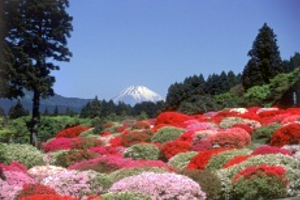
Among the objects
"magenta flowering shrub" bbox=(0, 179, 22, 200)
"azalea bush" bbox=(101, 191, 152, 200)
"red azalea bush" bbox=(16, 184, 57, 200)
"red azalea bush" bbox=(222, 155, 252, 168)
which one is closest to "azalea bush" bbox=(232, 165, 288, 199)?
"red azalea bush" bbox=(222, 155, 252, 168)

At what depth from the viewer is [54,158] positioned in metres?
17.0

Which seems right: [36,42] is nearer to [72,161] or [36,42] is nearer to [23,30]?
[23,30]

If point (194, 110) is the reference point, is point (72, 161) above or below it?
below

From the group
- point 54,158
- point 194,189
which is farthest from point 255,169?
point 54,158

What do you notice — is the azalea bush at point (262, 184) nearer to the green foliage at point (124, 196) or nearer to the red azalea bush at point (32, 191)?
the green foliage at point (124, 196)

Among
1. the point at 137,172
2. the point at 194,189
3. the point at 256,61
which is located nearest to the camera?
the point at 194,189

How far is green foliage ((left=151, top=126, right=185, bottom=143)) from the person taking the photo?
22078 millimetres

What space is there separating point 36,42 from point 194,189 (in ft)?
76.9

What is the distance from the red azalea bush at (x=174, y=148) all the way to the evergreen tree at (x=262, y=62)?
106ft

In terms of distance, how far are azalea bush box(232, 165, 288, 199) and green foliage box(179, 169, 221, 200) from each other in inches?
14.3

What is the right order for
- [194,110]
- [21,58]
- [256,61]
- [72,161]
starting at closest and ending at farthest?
1. [72,161]
2. [21,58]
3. [194,110]
4. [256,61]

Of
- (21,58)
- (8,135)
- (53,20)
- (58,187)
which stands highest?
(53,20)

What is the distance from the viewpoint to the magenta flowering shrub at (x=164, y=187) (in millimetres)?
8727

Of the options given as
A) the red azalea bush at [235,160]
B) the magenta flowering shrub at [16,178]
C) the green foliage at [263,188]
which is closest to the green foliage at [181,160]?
the red azalea bush at [235,160]
